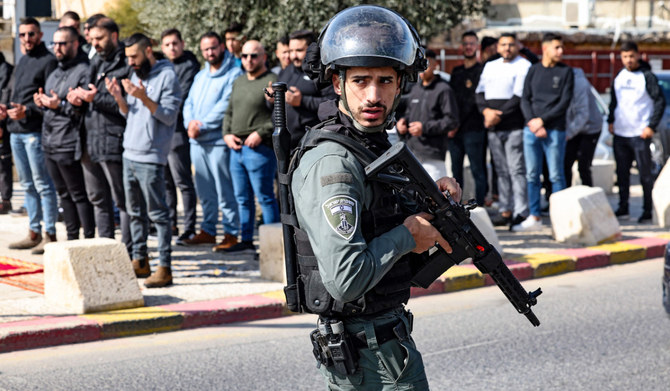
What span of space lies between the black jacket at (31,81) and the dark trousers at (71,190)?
0.69 metres

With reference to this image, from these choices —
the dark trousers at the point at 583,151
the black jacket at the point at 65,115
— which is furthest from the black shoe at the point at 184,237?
the dark trousers at the point at 583,151

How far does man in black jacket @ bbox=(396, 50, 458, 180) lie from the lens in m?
10.5

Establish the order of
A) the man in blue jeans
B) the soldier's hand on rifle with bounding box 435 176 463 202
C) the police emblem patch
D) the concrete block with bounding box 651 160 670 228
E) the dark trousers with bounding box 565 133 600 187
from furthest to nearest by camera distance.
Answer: the dark trousers with bounding box 565 133 600 187, the concrete block with bounding box 651 160 670 228, the man in blue jeans, the soldier's hand on rifle with bounding box 435 176 463 202, the police emblem patch

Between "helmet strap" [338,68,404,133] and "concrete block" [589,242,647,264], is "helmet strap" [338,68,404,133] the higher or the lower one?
the higher one

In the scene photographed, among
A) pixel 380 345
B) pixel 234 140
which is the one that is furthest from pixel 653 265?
pixel 380 345

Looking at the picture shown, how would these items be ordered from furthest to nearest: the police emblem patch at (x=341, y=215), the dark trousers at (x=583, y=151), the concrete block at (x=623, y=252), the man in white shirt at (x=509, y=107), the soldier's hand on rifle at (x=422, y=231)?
1. the dark trousers at (x=583, y=151)
2. the man in white shirt at (x=509, y=107)
3. the concrete block at (x=623, y=252)
4. the soldier's hand on rifle at (x=422, y=231)
5. the police emblem patch at (x=341, y=215)

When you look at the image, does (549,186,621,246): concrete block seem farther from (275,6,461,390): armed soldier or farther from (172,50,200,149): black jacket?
(275,6,461,390): armed soldier

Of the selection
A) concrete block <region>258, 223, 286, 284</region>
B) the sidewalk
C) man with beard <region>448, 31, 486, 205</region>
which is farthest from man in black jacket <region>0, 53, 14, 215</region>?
man with beard <region>448, 31, 486, 205</region>

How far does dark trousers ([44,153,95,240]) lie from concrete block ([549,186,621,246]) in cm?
482

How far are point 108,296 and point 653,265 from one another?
5529mm

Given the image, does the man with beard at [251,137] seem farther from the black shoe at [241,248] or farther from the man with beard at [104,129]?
the man with beard at [104,129]

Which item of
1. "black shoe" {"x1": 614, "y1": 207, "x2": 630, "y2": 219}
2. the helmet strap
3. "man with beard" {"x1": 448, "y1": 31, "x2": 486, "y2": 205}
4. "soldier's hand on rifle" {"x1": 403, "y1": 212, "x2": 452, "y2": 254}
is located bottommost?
"black shoe" {"x1": 614, "y1": 207, "x2": 630, "y2": 219}

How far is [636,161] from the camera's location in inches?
487

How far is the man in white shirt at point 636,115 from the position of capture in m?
12.3
